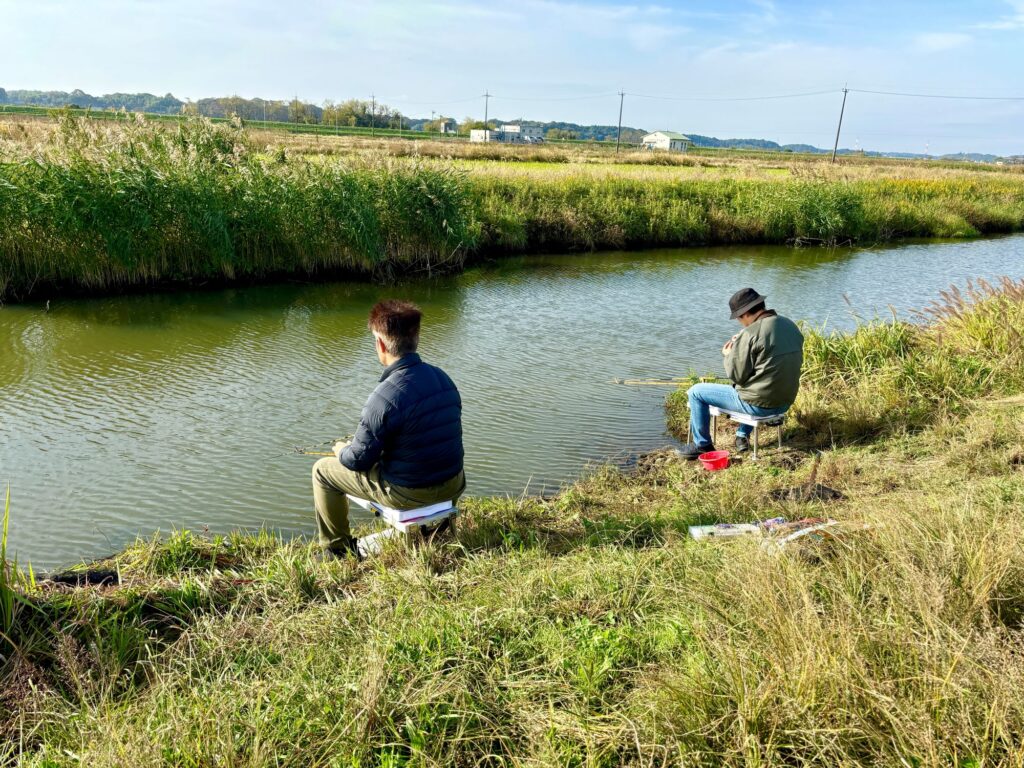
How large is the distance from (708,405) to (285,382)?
16.0ft

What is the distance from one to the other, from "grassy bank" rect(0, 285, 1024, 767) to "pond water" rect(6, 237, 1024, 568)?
1472mm

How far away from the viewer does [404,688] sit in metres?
2.62

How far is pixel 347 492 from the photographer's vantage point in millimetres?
4676

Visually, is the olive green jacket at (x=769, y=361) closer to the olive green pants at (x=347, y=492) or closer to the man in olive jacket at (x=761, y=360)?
the man in olive jacket at (x=761, y=360)

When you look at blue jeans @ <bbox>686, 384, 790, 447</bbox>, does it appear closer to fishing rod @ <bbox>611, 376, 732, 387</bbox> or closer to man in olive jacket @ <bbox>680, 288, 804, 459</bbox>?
man in olive jacket @ <bbox>680, 288, 804, 459</bbox>

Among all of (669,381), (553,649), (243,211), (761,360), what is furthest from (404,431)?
(243,211)

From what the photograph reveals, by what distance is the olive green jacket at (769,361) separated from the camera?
20.5 ft

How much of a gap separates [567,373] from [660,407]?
1.49 metres

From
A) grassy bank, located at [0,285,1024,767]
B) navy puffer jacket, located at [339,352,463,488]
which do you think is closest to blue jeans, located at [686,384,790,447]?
grassy bank, located at [0,285,1024,767]

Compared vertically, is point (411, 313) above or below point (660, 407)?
above

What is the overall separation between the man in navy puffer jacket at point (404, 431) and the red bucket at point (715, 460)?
9.02 ft

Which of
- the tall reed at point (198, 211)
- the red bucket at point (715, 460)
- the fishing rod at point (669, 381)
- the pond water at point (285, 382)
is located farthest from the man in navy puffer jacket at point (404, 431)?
the tall reed at point (198, 211)

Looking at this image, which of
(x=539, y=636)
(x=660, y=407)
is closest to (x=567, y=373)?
(x=660, y=407)

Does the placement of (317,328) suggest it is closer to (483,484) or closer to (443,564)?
(483,484)
